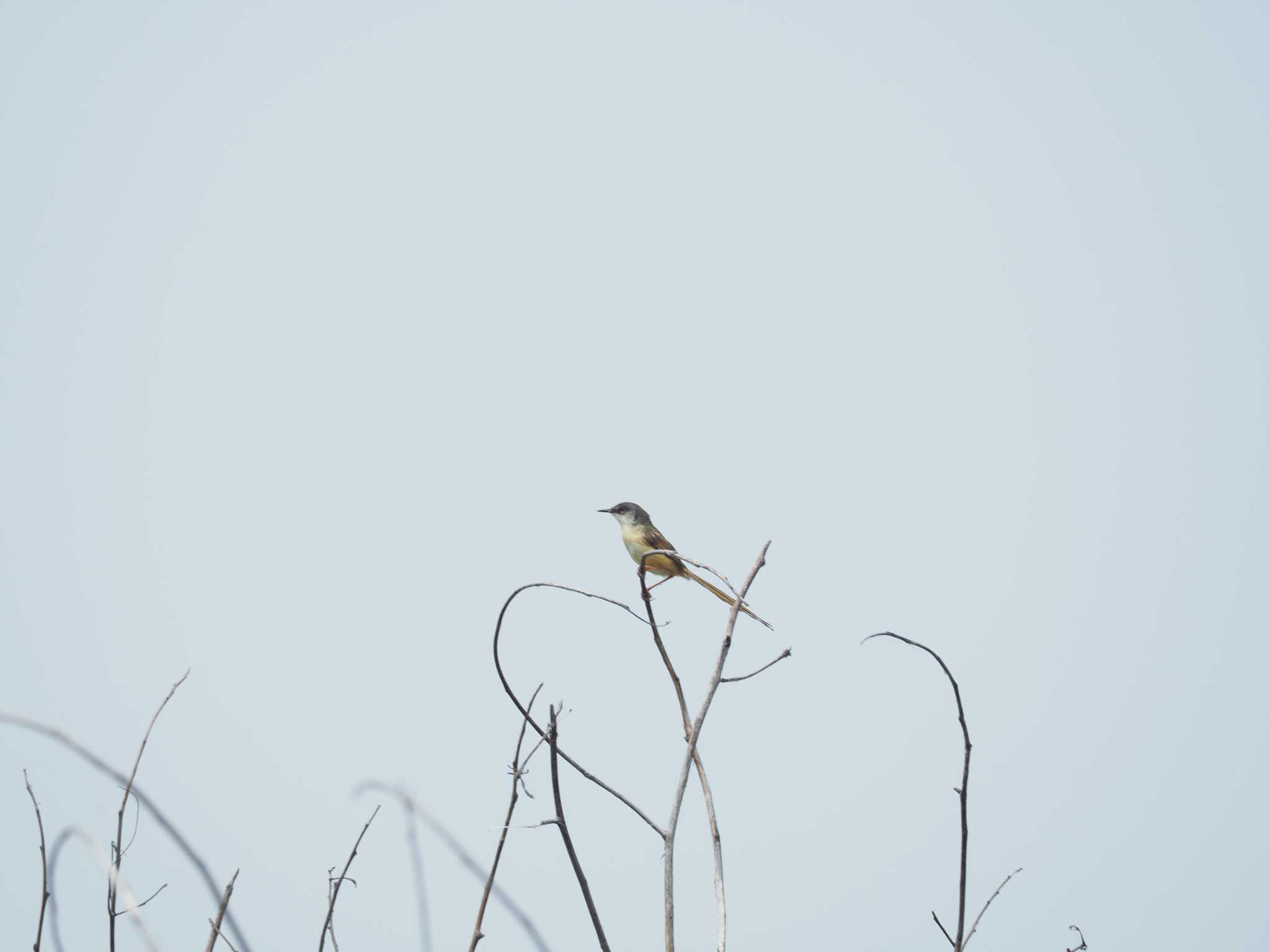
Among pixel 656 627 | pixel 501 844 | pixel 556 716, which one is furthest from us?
pixel 656 627

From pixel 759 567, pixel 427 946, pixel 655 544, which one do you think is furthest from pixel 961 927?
pixel 655 544

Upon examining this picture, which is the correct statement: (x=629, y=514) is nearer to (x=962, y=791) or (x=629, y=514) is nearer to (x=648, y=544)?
(x=648, y=544)

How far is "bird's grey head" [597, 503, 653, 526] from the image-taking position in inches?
191

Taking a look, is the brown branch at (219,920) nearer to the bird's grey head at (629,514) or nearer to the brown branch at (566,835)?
the brown branch at (566,835)

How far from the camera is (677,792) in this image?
6.18 feet

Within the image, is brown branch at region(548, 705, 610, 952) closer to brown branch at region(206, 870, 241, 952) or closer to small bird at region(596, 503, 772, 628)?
brown branch at region(206, 870, 241, 952)

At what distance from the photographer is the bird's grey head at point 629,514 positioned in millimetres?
Result: 4852

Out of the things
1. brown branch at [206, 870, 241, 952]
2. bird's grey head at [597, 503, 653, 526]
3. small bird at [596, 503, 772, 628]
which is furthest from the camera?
bird's grey head at [597, 503, 653, 526]

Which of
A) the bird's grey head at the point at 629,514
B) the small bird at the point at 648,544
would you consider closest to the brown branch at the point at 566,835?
the small bird at the point at 648,544

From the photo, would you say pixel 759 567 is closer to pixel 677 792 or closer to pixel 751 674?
pixel 751 674

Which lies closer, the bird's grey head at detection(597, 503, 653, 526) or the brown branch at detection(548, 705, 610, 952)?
the brown branch at detection(548, 705, 610, 952)

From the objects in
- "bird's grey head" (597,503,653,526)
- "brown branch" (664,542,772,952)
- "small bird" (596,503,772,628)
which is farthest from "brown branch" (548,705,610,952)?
"bird's grey head" (597,503,653,526)

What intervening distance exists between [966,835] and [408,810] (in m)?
1.04

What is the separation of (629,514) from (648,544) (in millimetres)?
490
